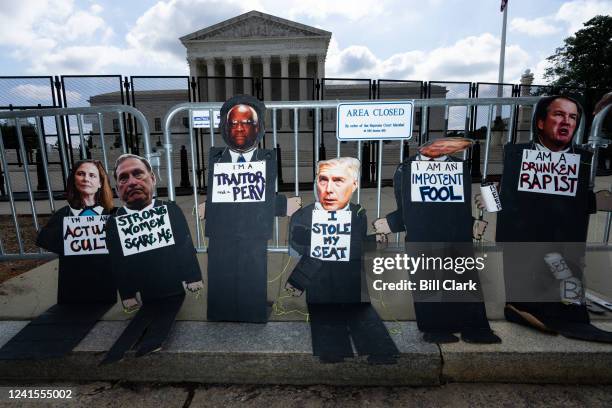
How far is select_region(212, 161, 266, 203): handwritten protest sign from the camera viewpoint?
2361mm

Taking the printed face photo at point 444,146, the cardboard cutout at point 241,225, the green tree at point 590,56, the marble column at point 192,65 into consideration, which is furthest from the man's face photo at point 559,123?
the marble column at point 192,65

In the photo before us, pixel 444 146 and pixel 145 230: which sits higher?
pixel 444 146

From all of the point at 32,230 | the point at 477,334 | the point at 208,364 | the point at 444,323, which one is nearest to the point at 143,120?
the point at 208,364

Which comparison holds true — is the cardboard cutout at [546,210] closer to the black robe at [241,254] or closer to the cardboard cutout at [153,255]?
the black robe at [241,254]

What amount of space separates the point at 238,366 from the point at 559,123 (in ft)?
8.38

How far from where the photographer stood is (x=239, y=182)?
2.36 meters

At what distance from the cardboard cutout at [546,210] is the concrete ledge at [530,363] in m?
0.32

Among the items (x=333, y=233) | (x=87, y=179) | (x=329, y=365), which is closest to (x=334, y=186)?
(x=333, y=233)

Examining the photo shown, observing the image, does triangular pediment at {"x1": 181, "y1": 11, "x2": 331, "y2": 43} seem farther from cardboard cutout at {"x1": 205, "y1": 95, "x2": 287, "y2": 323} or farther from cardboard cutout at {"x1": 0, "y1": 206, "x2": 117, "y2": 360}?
cardboard cutout at {"x1": 0, "y1": 206, "x2": 117, "y2": 360}

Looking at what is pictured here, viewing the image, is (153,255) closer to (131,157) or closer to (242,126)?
(131,157)

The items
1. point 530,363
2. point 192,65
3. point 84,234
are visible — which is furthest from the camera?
point 192,65

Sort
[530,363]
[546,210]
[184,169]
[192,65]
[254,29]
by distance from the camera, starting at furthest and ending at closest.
A: [192,65]
[254,29]
[184,169]
[546,210]
[530,363]

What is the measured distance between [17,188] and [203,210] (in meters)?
12.4

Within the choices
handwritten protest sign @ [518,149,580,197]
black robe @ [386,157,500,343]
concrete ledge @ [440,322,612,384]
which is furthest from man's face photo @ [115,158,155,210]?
handwritten protest sign @ [518,149,580,197]
